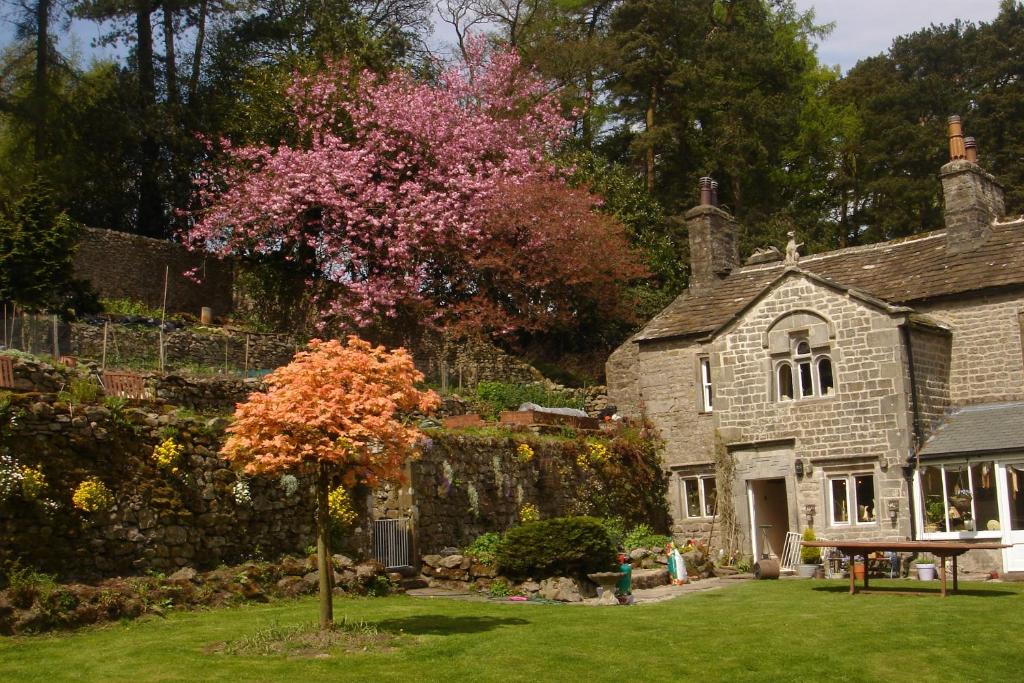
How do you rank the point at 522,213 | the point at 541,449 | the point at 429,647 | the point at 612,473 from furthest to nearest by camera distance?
the point at 522,213 → the point at 612,473 → the point at 541,449 → the point at 429,647

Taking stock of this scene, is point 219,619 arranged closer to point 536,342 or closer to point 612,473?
point 612,473

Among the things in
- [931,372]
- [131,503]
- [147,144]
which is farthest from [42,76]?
[931,372]

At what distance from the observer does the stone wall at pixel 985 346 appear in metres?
23.1

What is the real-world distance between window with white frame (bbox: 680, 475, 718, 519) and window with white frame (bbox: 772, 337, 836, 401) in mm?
3017

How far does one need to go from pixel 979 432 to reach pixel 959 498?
1.45 metres

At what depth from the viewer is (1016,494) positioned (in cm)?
2114

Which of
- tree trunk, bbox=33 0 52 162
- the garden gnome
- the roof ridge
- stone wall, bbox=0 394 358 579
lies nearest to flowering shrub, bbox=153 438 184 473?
stone wall, bbox=0 394 358 579

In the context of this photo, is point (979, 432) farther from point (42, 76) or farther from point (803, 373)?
point (42, 76)

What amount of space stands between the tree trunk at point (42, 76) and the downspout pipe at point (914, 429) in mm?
26779

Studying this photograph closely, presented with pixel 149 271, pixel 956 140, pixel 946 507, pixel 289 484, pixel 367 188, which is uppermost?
pixel 367 188

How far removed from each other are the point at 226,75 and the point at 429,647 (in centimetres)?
3032

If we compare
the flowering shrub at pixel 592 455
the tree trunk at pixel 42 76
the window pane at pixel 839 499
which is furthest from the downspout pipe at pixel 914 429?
the tree trunk at pixel 42 76

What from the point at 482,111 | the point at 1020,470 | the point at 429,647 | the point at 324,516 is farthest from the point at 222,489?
the point at 482,111

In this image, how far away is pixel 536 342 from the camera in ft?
119
